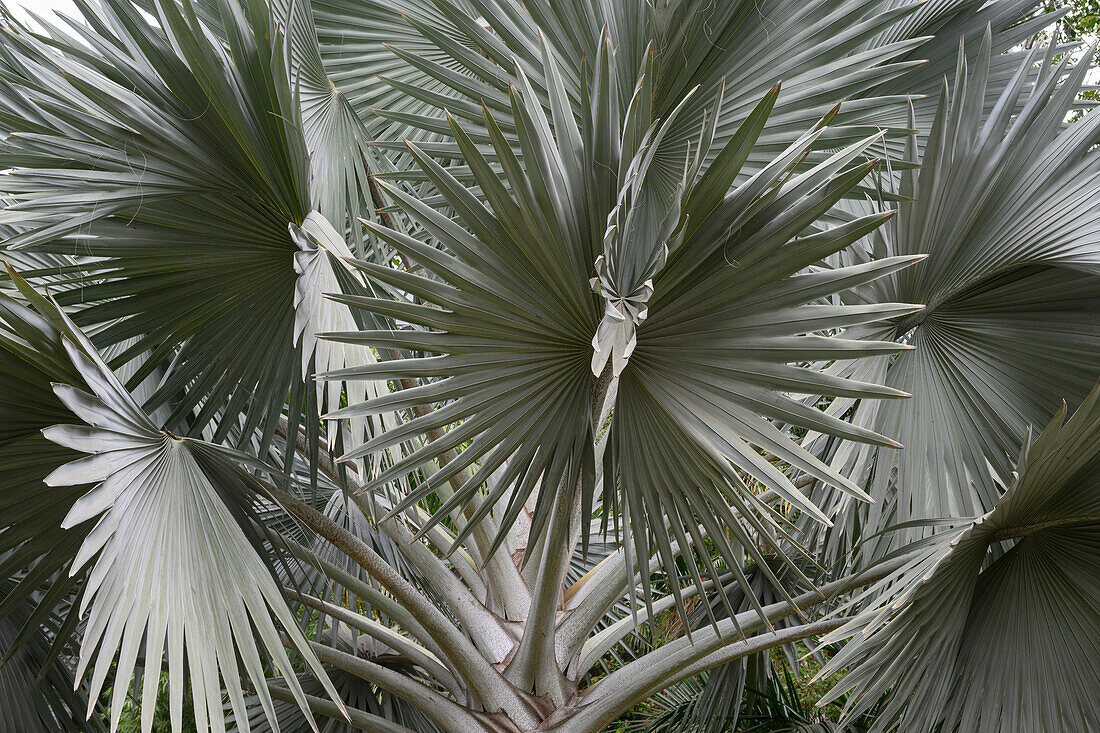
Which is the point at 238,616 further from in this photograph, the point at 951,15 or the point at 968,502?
the point at 951,15

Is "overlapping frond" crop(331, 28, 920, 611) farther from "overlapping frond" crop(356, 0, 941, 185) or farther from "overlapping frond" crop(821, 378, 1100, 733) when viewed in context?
"overlapping frond" crop(356, 0, 941, 185)

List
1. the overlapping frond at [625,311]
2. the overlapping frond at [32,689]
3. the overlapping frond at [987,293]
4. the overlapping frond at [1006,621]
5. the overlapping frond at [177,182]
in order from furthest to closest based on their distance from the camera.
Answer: the overlapping frond at [32,689] → the overlapping frond at [987,293] → the overlapping frond at [177,182] → the overlapping frond at [1006,621] → the overlapping frond at [625,311]

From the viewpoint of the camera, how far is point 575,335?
51.3 inches

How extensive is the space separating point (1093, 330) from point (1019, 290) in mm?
156

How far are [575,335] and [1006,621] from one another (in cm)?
100

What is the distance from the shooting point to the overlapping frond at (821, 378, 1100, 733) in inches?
53.4

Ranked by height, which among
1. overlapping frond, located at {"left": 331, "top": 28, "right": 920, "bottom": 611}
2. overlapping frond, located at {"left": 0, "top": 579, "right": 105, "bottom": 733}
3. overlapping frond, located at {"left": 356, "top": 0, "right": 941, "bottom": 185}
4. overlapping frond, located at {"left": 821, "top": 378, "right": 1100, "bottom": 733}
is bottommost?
overlapping frond, located at {"left": 0, "top": 579, "right": 105, "bottom": 733}

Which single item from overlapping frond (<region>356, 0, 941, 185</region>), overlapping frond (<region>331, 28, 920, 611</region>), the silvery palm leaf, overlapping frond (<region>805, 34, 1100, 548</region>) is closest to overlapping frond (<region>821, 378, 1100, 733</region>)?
overlapping frond (<region>805, 34, 1100, 548</region>)

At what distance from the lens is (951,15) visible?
2.20 meters

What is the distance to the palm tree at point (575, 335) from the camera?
118 cm

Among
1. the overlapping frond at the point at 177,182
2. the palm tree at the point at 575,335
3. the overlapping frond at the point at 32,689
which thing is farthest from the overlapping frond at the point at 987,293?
the overlapping frond at the point at 32,689

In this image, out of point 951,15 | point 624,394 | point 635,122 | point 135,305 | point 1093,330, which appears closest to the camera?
point 635,122

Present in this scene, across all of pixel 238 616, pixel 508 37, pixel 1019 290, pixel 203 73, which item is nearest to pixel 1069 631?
pixel 1019 290

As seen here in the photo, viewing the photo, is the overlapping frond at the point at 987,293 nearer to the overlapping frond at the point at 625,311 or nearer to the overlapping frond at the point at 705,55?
the overlapping frond at the point at 705,55
